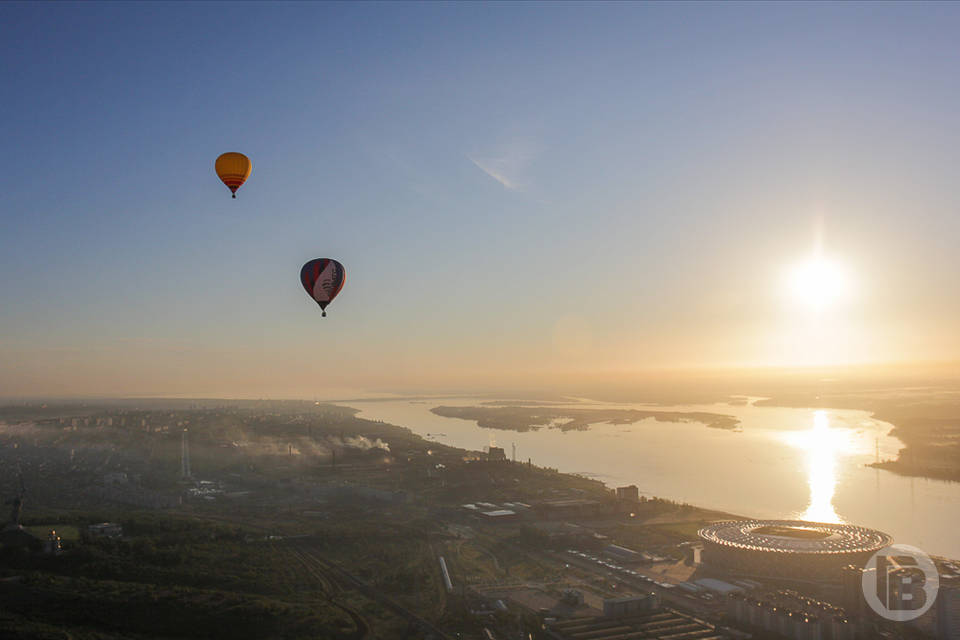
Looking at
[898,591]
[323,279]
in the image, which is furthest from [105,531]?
[898,591]

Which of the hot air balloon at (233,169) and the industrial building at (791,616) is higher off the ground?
the hot air balloon at (233,169)

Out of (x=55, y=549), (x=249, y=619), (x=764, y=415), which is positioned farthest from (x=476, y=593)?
(x=764, y=415)

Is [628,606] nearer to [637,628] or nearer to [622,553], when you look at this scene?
[637,628]

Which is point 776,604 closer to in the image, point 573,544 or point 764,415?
point 573,544

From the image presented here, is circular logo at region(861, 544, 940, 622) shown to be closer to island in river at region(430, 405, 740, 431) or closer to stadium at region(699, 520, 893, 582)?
stadium at region(699, 520, 893, 582)

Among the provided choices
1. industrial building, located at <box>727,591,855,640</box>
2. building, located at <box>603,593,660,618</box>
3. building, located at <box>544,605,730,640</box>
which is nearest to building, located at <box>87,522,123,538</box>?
building, located at <box>544,605,730,640</box>

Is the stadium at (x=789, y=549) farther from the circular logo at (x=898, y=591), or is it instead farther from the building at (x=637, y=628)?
the building at (x=637, y=628)

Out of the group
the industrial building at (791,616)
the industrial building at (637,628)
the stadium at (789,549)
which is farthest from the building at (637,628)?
the stadium at (789,549)
